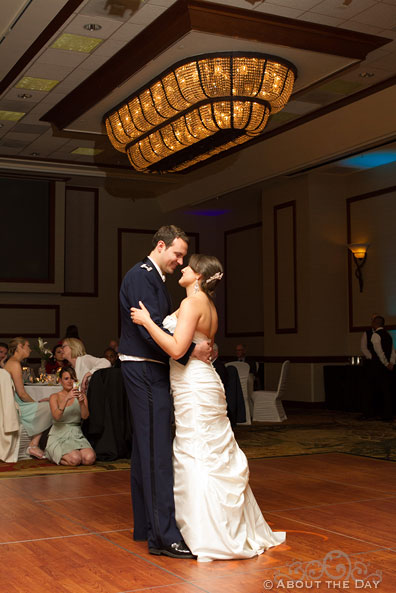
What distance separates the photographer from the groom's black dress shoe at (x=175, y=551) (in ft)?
11.2

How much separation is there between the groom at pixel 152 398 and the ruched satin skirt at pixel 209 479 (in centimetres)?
6

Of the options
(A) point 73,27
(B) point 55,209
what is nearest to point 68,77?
(A) point 73,27

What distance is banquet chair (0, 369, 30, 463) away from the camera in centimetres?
653

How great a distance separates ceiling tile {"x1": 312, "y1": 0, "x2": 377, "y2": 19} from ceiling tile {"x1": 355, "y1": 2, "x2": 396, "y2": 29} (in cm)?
8

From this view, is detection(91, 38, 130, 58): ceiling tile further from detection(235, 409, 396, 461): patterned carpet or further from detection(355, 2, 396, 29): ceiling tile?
detection(235, 409, 396, 461): patterned carpet

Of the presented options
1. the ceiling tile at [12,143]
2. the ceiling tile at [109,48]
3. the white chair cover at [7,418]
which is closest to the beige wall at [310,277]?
the ceiling tile at [12,143]

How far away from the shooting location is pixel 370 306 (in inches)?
445

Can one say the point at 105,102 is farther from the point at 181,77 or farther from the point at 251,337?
the point at 251,337

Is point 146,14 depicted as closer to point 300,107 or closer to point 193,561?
point 300,107

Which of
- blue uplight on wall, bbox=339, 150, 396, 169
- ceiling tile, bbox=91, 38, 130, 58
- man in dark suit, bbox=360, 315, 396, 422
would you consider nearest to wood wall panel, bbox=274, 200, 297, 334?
blue uplight on wall, bbox=339, 150, 396, 169

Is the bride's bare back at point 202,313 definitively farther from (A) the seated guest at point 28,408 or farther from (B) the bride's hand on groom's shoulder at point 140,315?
(A) the seated guest at point 28,408

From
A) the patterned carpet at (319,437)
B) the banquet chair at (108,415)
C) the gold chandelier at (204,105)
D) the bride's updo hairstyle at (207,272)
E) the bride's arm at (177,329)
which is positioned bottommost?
the patterned carpet at (319,437)

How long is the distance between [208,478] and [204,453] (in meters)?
0.12

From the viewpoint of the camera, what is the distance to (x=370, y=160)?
10656mm
